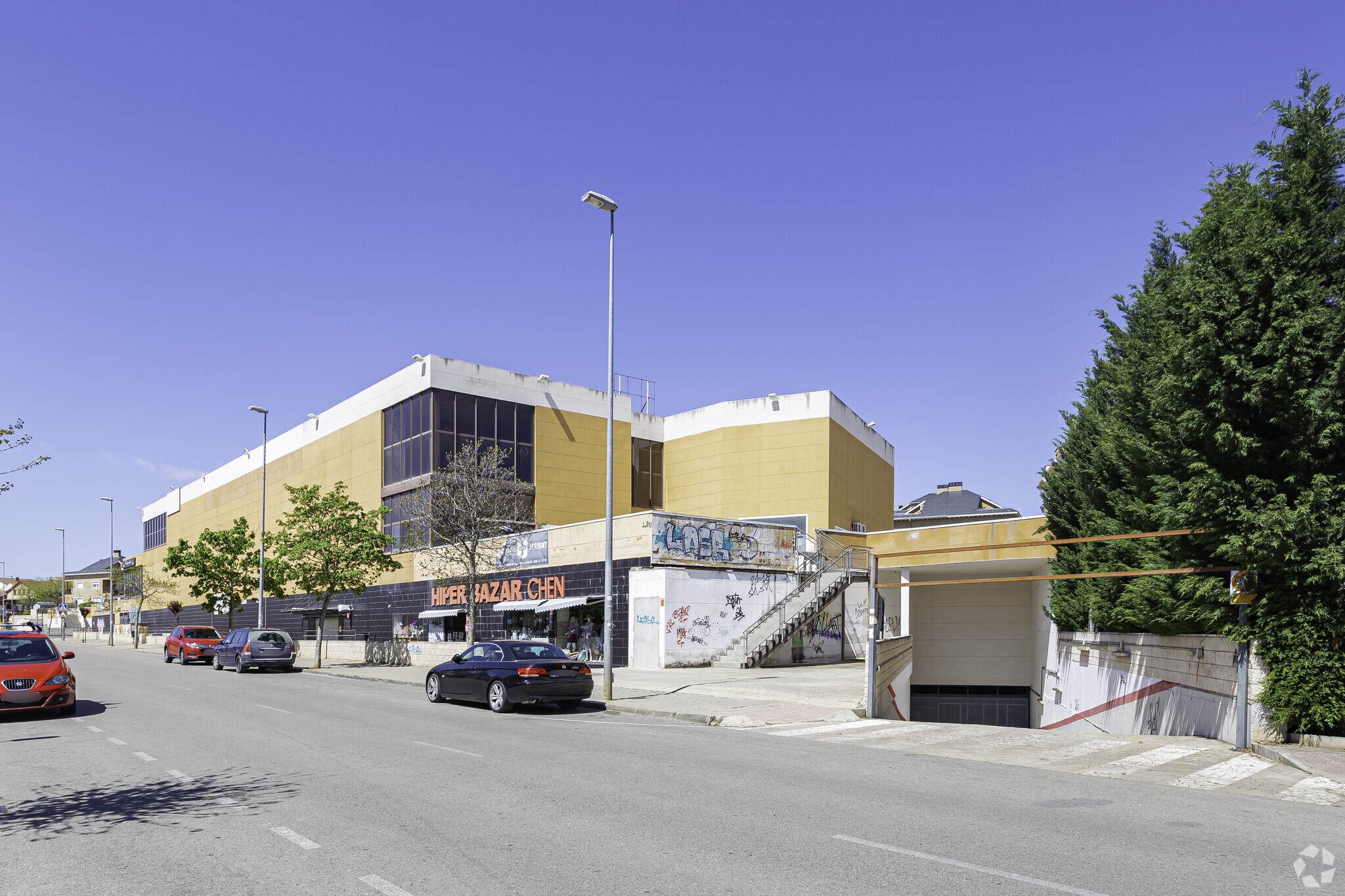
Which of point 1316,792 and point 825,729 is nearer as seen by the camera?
point 1316,792

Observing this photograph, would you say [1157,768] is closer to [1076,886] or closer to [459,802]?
[1076,886]

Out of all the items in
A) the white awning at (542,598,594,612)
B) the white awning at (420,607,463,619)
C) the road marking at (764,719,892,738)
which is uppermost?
the white awning at (542,598,594,612)

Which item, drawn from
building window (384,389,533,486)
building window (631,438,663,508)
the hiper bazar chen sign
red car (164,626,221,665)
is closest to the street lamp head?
the hiper bazar chen sign

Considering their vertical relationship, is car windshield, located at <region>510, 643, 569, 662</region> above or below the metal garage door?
above

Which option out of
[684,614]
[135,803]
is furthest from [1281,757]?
[684,614]

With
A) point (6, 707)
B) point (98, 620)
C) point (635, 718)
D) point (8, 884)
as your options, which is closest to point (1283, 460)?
point (635, 718)

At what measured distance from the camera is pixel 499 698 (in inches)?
719

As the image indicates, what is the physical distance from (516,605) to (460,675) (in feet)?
51.9

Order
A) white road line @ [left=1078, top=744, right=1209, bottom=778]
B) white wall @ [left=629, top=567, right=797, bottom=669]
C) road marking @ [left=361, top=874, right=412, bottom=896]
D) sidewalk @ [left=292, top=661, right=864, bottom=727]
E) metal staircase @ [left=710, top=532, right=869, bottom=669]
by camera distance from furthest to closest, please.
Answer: metal staircase @ [left=710, top=532, right=869, bottom=669] < white wall @ [left=629, top=567, right=797, bottom=669] < sidewalk @ [left=292, top=661, right=864, bottom=727] < white road line @ [left=1078, top=744, right=1209, bottom=778] < road marking @ [left=361, top=874, right=412, bottom=896]

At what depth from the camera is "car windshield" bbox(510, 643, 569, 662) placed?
60.6ft

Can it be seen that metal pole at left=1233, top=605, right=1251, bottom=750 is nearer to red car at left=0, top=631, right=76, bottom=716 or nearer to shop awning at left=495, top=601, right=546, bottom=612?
red car at left=0, top=631, right=76, bottom=716

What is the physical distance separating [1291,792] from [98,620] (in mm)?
124987

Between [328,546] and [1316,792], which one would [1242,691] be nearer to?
[1316,792]

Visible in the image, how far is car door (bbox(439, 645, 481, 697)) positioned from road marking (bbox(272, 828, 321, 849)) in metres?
11.7
